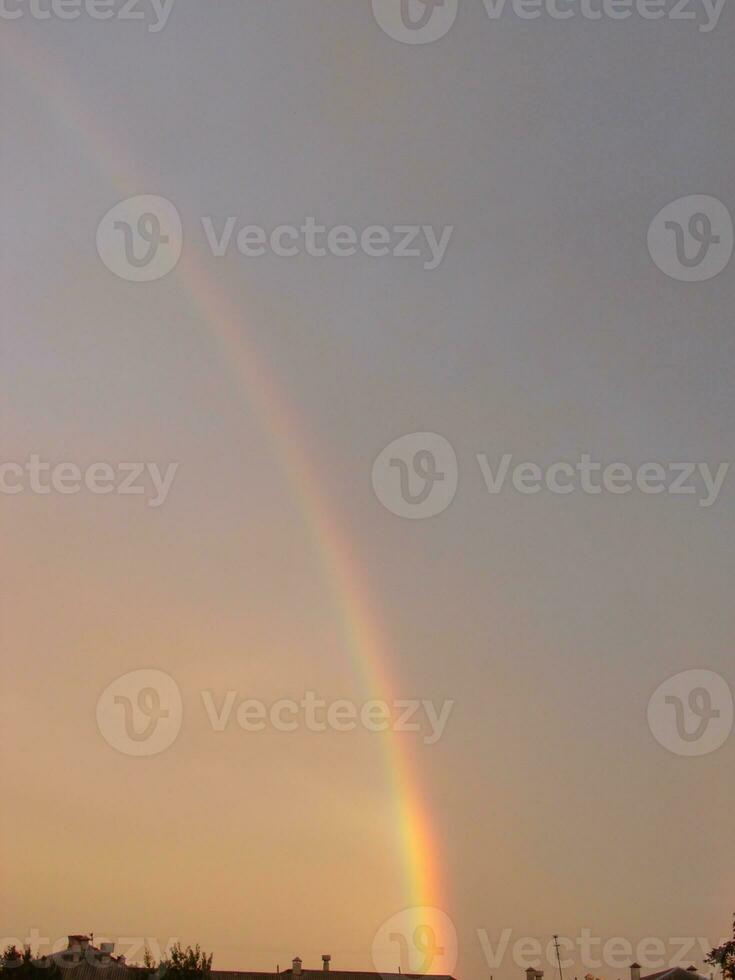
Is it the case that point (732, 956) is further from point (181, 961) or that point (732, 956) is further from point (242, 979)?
point (242, 979)

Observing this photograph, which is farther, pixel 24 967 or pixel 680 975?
pixel 680 975

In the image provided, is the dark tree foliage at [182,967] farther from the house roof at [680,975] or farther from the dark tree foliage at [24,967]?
the house roof at [680,975]

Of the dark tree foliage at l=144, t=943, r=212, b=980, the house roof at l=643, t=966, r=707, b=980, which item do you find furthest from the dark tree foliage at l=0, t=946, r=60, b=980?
the house roof at l=643, t=966, r=707, b=980

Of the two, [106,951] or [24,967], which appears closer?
[24,967]

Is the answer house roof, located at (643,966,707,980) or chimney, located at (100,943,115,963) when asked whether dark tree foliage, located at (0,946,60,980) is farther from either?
house roof, located at (643,966,707,980)

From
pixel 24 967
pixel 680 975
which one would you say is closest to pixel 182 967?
pixel 24 967

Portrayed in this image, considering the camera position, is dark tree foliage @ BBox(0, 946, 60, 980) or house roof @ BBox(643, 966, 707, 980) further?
house roof @ BBox(643, 966, 707, 980)

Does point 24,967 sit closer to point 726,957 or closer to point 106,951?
point 106,951

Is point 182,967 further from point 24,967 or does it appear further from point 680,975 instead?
point 680,975

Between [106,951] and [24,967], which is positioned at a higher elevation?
[106,951]

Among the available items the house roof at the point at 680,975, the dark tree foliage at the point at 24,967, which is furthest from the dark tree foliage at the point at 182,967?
the house roof at the point at 680,975

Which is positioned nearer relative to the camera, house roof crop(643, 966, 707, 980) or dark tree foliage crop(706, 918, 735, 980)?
dark tree foliage crop(706, 918, 735, 980)

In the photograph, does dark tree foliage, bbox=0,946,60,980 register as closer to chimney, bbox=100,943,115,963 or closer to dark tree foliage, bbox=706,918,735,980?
chimney, bbox=100,943,115,963

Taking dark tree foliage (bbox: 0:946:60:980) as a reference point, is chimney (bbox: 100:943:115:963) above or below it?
above
